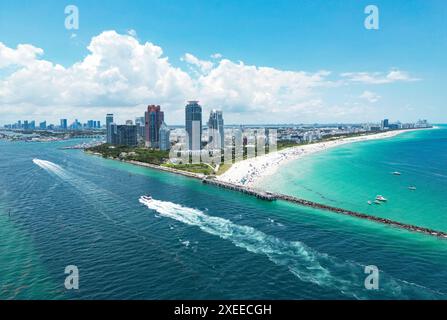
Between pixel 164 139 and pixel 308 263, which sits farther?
pixel 164 139

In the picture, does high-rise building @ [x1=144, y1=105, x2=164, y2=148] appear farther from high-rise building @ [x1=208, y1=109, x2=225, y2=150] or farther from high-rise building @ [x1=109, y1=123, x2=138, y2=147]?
high-rise building @ [x1=208, y1=109, x2=225, y2=150]

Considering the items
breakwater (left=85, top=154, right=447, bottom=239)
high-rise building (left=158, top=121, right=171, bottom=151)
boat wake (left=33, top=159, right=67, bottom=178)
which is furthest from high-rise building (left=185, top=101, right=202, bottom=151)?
boat wake (left=33, top=159, right=67, bottom=178)

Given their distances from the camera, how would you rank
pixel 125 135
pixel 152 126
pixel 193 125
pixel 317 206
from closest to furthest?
pixel 317 206 < pixel 193 125 < pixel 152 126 < pixel 125 135

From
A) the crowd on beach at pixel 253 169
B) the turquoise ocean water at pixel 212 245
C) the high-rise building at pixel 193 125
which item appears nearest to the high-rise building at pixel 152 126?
the high-rise building at pixel 193 125

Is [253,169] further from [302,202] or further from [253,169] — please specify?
[302,202]

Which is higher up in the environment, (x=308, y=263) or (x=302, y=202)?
(x=302, y=202)

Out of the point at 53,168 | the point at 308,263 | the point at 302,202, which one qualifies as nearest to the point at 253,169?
the point at 302,202
